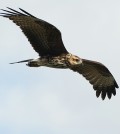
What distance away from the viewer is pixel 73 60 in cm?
1572

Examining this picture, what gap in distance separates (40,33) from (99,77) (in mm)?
2837

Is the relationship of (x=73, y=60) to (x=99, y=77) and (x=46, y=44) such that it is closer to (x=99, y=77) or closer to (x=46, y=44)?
(x=46, y=44)

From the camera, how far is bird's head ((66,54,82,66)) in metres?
15.6

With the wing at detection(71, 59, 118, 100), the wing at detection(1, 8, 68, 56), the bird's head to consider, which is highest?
the wing at detection(1, 8, 68, 56)

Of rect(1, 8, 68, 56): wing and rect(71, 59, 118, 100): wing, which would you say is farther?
rect(71, 59, 118, 100): wing

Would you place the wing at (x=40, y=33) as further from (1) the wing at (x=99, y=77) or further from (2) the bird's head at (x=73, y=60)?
(1) the wing at (x=99, y=77)

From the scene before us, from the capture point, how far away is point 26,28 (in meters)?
15.0

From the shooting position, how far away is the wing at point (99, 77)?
1692cm

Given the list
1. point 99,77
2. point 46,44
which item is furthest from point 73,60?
point 99,77

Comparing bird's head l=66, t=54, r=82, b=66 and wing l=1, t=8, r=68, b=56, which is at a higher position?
wing l=1, t=8, r=68, b=56

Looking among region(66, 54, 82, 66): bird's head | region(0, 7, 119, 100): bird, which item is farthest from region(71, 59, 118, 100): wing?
region(66, 54, 82, 66): bird's head

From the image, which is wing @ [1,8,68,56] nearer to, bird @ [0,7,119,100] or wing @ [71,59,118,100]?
bird @ [0,7,119,100]

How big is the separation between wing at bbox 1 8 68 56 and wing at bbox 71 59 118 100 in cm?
117

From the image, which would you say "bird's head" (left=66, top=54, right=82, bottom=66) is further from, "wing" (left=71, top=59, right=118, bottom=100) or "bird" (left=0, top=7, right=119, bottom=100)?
"wing" (left=71, top=59, right=118, bottom=100)
